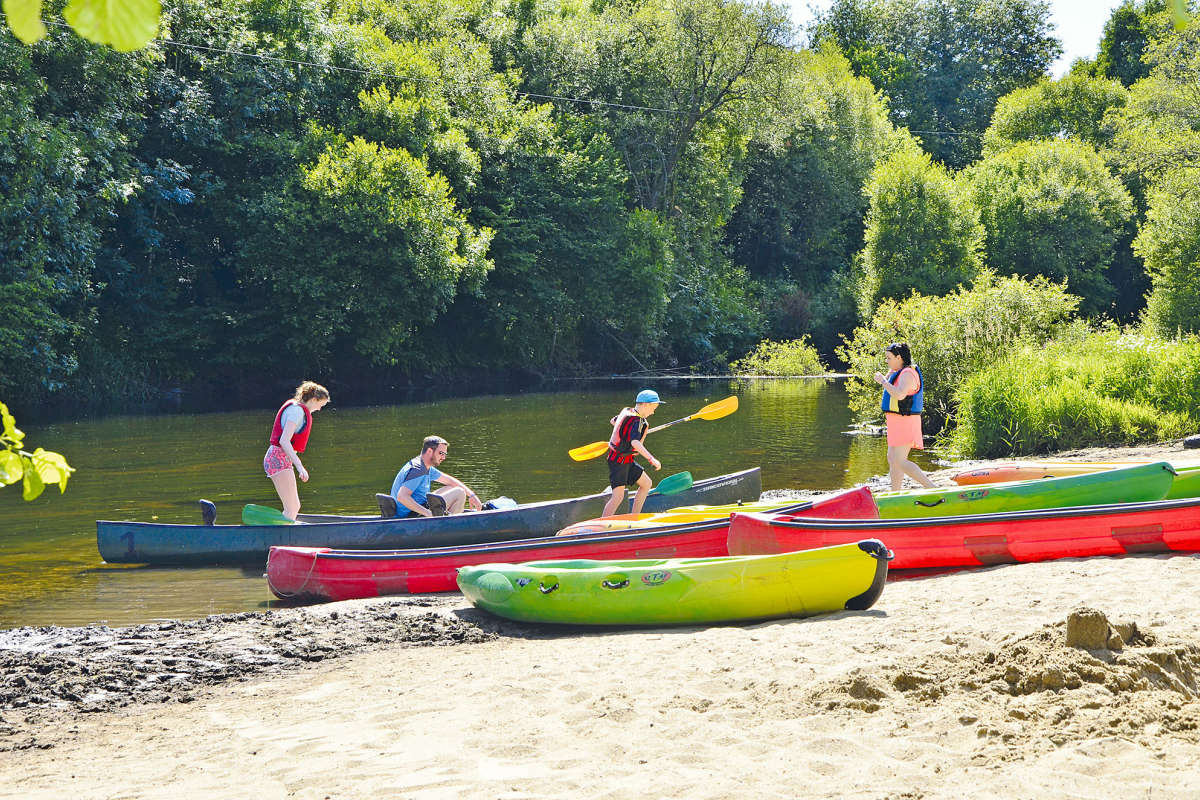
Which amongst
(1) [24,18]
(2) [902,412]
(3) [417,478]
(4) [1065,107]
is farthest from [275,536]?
(4) [1065,107]

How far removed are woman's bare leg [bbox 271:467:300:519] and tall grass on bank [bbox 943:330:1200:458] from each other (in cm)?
1033

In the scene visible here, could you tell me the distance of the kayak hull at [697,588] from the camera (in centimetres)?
665

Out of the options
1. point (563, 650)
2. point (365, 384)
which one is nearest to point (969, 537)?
point (563, 650)

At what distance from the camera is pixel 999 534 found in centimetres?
798

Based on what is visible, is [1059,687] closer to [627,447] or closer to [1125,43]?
[627,447]

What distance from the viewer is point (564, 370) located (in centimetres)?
3784

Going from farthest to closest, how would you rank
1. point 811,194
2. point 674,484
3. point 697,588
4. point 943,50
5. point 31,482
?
1. point 943,50
2. point 811,194
3. point 674,484
4. point 697,588
5. point 31,482

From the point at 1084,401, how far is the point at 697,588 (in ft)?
35.5

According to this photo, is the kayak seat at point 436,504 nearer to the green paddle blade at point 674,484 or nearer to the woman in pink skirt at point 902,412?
the green paddle blade at point 674,484

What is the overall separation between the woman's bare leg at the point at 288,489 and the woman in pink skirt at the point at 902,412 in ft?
18.1

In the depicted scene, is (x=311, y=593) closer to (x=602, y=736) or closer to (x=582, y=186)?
(x=602, y=736)

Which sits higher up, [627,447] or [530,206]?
[530,206]

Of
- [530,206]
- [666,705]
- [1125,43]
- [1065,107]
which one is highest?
[1125,43]

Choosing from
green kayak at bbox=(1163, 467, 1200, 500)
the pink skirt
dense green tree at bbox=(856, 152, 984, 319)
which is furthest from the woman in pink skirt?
dense green tree at bbox=(856, 152, 984, 319)
